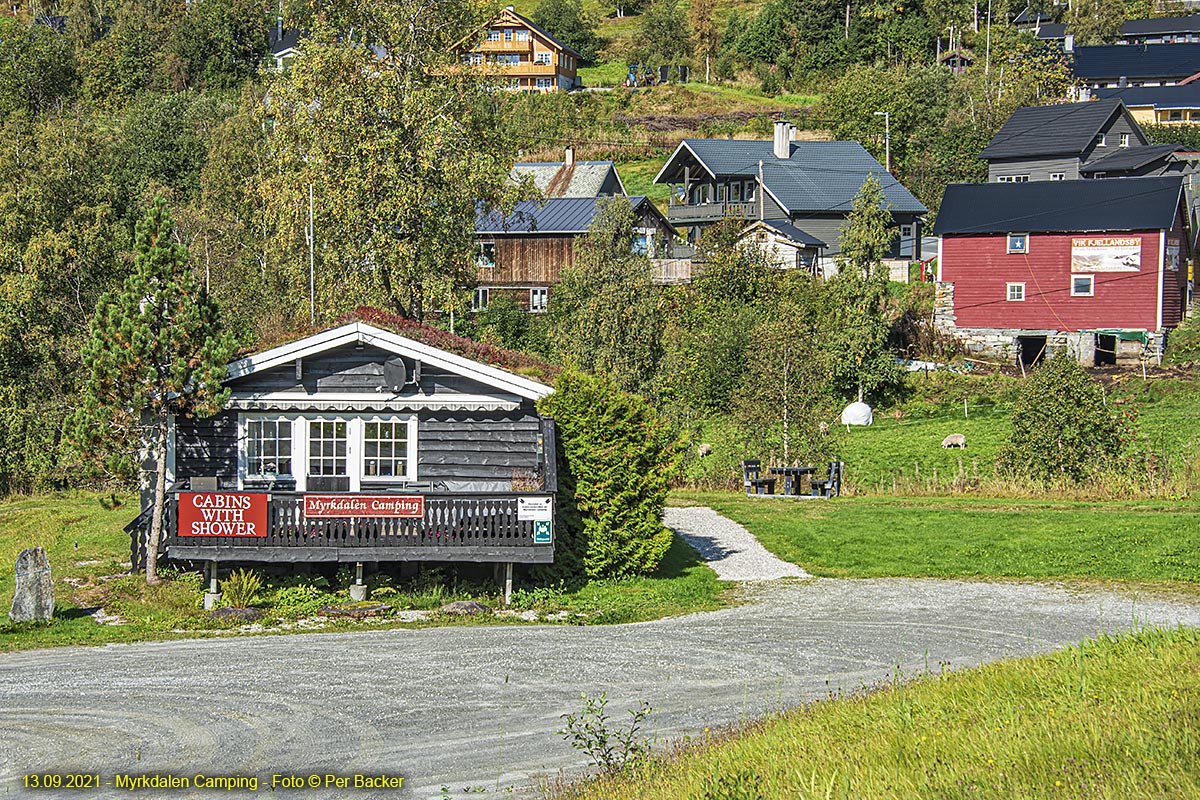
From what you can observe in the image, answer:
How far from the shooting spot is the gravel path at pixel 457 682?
1345 cm

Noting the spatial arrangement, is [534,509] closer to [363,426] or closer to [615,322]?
[363,426]

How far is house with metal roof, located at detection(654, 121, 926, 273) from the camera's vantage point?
71.4 m

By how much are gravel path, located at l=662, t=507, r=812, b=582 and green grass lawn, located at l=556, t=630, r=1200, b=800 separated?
1238cm

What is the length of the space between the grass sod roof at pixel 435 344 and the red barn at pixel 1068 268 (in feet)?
120

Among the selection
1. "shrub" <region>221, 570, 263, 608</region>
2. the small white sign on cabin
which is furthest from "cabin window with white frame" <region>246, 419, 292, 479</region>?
the small white sign on cabin

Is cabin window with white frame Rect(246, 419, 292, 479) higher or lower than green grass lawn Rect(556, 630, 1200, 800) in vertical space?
higher

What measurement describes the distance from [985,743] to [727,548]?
18.0 meters

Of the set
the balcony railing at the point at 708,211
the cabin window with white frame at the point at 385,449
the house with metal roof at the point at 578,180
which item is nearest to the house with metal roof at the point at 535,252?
the house with metal roof at the point at 578,180

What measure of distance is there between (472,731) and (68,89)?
9819 cm

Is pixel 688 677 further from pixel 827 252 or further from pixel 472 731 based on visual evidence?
pixel 827 252

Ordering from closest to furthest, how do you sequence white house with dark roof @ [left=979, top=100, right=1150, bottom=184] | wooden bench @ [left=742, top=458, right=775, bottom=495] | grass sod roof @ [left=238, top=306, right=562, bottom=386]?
grass sod roof @ [left=238, top=306, right=562, bottom=386]
wooden bench @ [left=742, top=458, right=775, bottom=495]
white house with dark roof @ [left=979, top=100, right=1150, bottom=184]

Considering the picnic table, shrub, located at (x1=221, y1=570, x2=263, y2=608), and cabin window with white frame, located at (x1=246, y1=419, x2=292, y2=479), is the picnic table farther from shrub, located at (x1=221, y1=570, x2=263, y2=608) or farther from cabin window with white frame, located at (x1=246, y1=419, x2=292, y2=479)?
shrub, located at (x1=221, y1=570, x2=263, y2=608)

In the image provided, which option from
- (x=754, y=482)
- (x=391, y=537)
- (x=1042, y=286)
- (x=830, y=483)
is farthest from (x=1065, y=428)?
(x=1042, y=286)

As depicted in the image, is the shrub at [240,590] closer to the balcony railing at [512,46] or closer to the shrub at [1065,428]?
the shrub at [1065,428]
